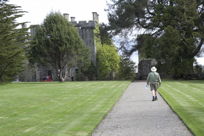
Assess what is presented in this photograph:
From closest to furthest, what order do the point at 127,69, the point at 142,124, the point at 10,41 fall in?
the point at 142,124 → the point at 10,41 → the point at 127,69

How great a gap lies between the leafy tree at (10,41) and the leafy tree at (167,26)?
490 inches

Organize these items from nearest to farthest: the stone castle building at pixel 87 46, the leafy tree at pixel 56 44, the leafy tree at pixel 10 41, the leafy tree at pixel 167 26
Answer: the leafy tree at pixel 10 41, the leafy tree at pixel 167 26, the leafy tree at pixel 56 44, the stone castle building at pixel 87 46

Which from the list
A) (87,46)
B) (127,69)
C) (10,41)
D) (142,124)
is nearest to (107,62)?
(127,69)

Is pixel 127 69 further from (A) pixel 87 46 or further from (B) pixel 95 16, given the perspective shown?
(B) pixel 95 16

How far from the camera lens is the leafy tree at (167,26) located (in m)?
40.6

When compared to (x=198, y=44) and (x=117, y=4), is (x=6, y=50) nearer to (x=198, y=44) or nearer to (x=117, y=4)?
(x=117, y=4)

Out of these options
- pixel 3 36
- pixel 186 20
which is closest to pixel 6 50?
pixel 3 36

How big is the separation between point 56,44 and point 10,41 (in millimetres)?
7752

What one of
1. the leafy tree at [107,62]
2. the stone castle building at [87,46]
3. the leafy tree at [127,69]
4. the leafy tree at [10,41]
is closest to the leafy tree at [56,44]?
the leafy tree at [10,41]

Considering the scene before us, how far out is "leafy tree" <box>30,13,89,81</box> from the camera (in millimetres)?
45062

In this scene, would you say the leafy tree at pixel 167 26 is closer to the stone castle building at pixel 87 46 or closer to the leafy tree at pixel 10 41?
the leafy tree at pixel 10 41

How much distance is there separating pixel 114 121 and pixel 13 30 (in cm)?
3170

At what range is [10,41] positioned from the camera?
127 feet

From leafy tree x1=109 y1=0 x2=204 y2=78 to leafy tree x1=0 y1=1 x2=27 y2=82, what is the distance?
40.9ft
